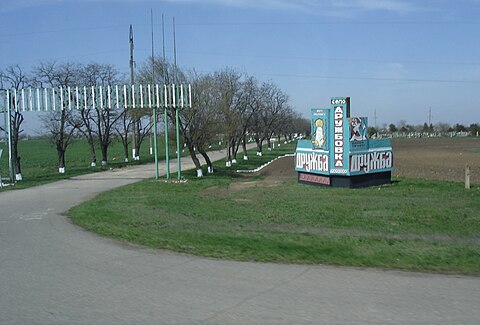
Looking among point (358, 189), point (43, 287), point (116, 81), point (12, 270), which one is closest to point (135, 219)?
point (12, 270)

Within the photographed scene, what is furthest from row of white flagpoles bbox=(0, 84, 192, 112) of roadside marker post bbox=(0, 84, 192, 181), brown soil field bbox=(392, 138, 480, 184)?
brown soil field bbox=(392, 138, 480, 184)

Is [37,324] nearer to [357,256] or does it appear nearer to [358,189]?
[357,256]

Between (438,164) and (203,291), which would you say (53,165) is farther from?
(203,291)

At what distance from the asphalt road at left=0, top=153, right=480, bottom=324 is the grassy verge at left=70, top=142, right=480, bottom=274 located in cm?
74

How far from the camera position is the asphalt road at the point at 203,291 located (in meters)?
5.57

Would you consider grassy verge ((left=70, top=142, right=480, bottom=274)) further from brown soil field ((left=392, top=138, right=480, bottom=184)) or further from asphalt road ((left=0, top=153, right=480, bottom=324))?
brown soil field ((left=392, top=138, right=480, bottom=184))

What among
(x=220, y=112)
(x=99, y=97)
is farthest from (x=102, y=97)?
(x=220, y=112)

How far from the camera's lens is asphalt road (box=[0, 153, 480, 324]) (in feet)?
18.3

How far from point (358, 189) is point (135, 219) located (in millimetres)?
10734

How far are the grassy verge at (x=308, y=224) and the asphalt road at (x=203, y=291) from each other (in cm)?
74

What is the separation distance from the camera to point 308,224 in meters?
11.7

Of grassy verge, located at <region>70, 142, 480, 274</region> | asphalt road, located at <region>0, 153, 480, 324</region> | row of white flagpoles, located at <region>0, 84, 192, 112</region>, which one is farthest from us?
row of white flagpoles, located at <region>0, 84, 192, 112</region>

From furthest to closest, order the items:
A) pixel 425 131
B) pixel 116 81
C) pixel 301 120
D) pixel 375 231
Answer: pixel 425 131
pixel 301 120
pixel 116 81
pixel 375 231

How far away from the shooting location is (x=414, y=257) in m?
8.16
